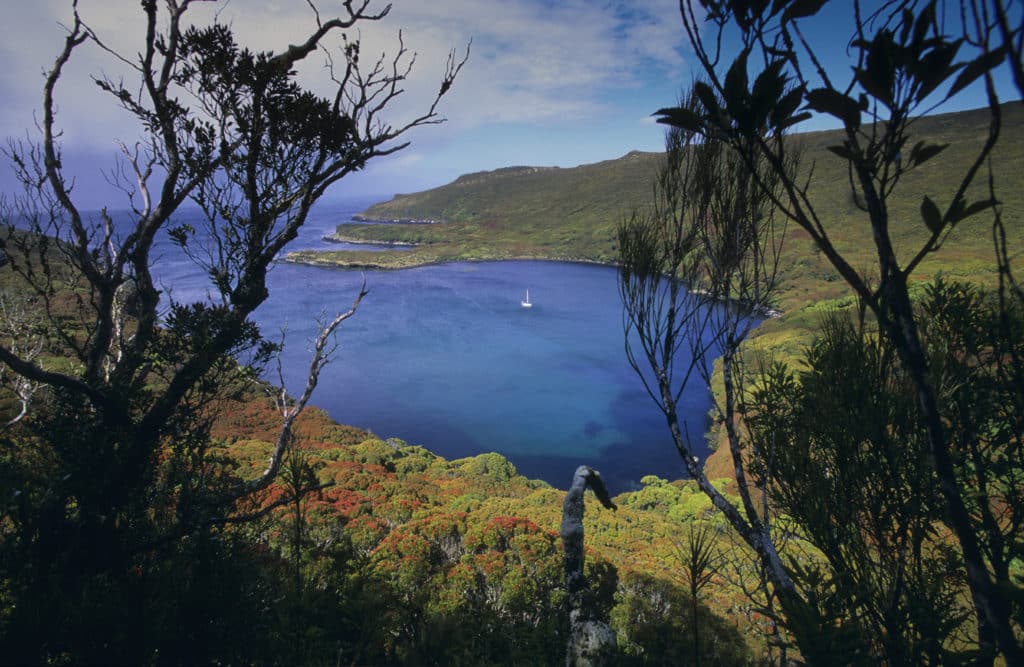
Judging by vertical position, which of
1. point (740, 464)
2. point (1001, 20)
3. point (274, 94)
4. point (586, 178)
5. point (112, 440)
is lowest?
point (740, 464)

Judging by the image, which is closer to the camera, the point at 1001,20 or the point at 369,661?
the point at 1001,20

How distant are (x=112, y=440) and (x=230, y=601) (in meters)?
1.57

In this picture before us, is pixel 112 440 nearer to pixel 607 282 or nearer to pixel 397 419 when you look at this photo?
pixel 397 419

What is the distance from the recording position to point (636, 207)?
11.9 ft

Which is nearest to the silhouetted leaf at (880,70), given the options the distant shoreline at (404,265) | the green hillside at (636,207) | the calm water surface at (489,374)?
the green hillside at (636,207)

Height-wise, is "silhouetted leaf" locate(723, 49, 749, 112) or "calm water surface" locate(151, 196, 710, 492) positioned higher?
"silhouetted leaf" locate(723, 49, 749, 112)

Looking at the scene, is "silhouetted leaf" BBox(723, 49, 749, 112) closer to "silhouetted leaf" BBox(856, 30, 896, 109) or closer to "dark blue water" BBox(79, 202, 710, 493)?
"silhouetted leaf" BBox(856, 30, 896, 109)

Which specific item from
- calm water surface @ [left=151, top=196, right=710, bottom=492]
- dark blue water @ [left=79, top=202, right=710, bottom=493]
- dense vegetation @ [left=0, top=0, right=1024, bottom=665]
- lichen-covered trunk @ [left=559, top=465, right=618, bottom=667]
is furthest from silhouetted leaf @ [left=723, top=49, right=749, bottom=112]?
calm water surface @ [left=151, top=196, right=710, bottom=492]

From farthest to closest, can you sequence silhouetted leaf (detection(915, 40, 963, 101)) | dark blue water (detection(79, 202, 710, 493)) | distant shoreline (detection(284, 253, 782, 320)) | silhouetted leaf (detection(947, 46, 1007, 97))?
distant shoreline (detection(284, 253, 782, 320)) → dark blue water (detection(79, 202, 710, 493)) → silhouetted leaf (detection(915, 40, 963, 101)) → silhouetted leaf (detection(947, 46, 1007, 97))

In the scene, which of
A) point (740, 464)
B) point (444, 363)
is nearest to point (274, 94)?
point (740, 464)

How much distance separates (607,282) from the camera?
247 feet

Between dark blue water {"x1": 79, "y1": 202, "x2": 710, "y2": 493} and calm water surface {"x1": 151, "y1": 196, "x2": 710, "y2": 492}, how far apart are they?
124mm

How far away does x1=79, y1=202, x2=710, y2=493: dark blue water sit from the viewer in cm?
2809

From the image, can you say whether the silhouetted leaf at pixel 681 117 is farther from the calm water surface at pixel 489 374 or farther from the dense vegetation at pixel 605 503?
the calm water surface at pixel 489 374
